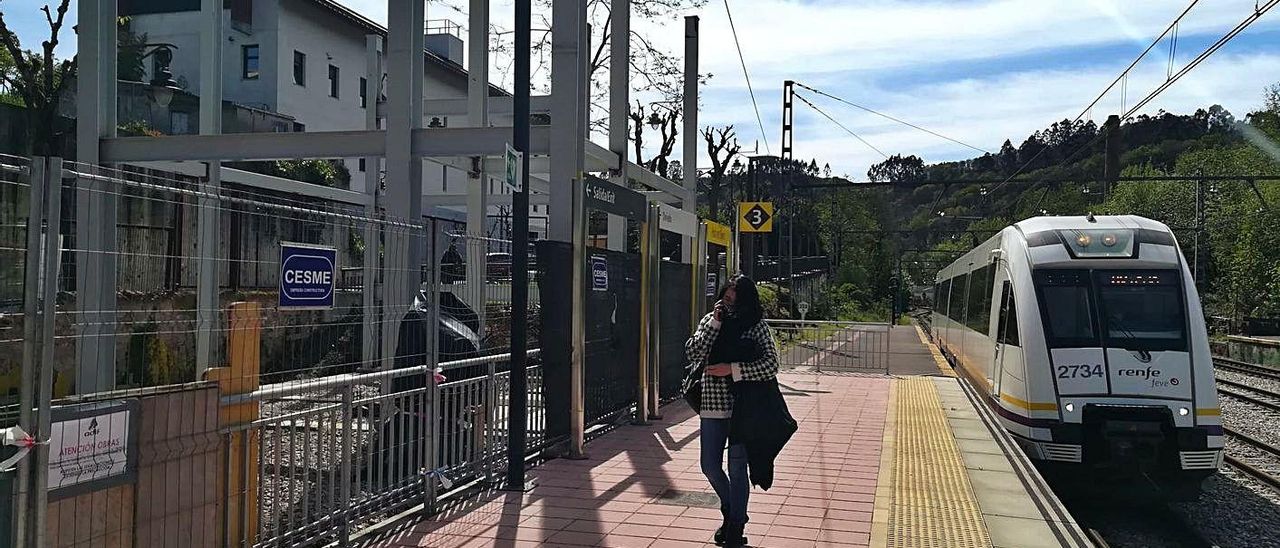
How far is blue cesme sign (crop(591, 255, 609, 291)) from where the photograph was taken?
10000 mm

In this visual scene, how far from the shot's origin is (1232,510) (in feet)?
35.3

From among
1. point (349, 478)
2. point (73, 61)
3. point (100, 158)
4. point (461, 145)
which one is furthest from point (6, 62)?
point (349, 478)

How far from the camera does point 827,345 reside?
2478cm

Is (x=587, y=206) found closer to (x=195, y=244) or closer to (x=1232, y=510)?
(x=195, y=244)

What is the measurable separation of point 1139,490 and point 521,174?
22.7ft

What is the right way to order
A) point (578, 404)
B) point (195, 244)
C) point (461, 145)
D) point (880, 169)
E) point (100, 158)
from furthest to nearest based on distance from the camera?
1. point (880, 169)
2. point (100, 158)
3. point (461, 145)
4. point (578, 404)
5. point (195, 244)

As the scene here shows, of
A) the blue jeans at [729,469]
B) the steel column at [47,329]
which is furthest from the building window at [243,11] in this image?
the steel column at [47,329]

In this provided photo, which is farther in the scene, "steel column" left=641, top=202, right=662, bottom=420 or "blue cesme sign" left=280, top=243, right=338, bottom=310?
"steel column" left=641, top=202, right=662, bottom=420

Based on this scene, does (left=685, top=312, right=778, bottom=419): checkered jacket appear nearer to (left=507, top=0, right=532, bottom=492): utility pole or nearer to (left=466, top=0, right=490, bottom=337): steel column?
(left=507, top=0, right=532, bottom=492): utility pole

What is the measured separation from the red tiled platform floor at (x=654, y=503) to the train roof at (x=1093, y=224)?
10.1ft

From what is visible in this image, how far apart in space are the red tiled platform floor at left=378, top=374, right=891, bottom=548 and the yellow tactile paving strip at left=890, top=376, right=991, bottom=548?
23cm

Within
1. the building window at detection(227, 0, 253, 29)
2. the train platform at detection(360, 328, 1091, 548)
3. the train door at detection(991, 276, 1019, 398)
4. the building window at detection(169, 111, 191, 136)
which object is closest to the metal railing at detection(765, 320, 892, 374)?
the train door at detection(991, 276, 1019, 398)

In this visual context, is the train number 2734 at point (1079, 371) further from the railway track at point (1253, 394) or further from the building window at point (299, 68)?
the building window at point (299, 68)

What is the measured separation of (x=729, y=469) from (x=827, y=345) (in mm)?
18765
